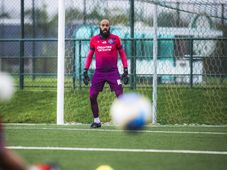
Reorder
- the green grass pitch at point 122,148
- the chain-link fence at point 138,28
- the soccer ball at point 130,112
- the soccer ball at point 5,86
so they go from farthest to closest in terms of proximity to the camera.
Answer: the chain-link fence at point 138,28, the green grass pitch at point 122,148, the soccer ball at point 130,112, the soccer ball at point 5,86

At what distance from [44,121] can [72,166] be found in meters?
9.17

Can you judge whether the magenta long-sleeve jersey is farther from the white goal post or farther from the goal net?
the goal net

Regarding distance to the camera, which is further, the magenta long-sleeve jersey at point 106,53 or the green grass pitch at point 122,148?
the magenta long-sleeve jersey at point 106,53

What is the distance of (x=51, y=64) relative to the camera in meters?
21.6

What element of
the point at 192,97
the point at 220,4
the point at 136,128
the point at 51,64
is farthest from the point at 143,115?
the point at 51,64

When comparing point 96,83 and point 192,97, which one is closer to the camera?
point 96,83

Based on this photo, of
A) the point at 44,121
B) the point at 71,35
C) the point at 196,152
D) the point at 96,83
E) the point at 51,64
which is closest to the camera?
the point at 196,152

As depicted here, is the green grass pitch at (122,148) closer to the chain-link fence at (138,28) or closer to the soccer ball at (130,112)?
the soccer ball at (130,112)

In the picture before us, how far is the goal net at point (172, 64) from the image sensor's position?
15.4 metres

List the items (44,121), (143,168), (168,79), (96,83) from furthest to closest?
1. (168,79)
2. (44,121)
3. (96,83)
4. (143,168)

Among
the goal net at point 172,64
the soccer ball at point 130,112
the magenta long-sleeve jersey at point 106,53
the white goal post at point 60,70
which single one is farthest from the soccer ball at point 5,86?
the goal net at point 172,64

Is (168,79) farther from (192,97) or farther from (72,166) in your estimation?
(72,166)

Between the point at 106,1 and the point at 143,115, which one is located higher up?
the point at 106,1

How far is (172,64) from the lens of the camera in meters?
17.0
